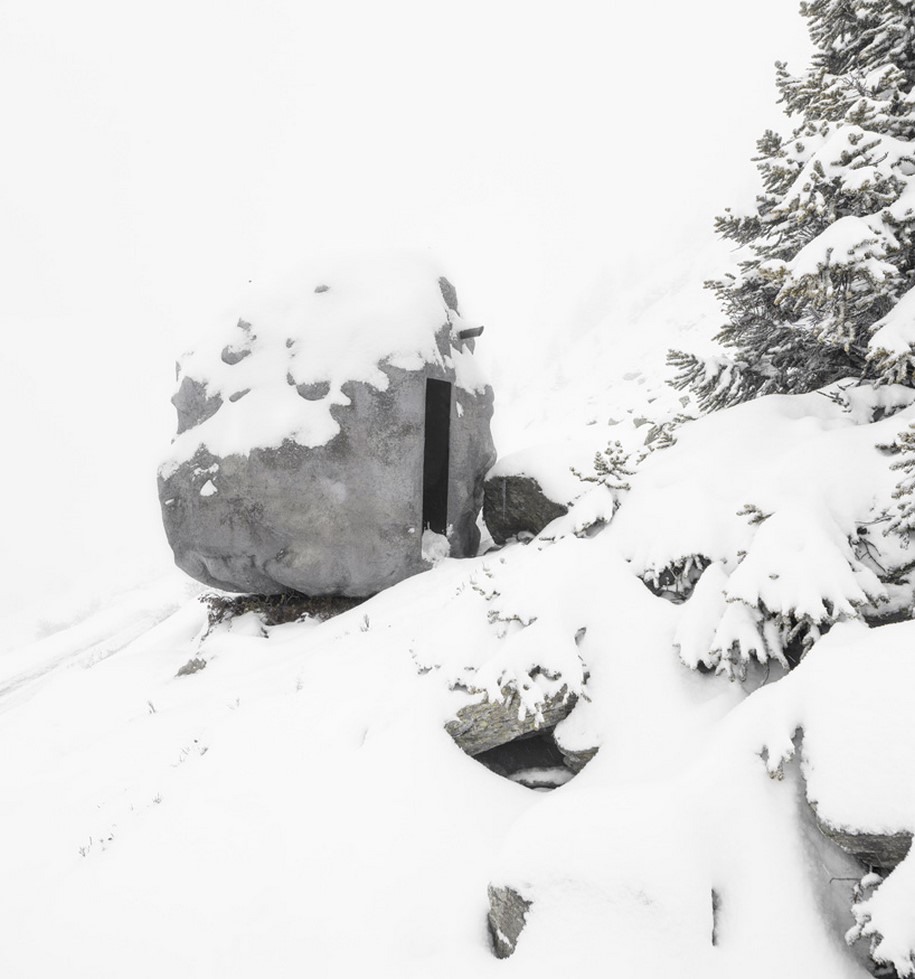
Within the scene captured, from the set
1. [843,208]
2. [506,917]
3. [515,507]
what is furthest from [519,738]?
[515,507]

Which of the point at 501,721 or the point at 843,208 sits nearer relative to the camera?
the point at 501,721

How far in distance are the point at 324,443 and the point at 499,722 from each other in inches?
243

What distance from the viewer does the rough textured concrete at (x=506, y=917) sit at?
2.93m

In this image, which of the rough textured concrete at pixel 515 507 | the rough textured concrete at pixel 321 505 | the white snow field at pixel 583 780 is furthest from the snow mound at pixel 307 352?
the white snow field at pixel 583 780

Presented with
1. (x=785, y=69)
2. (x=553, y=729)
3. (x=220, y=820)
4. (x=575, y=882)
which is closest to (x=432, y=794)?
(x=553, y=729)

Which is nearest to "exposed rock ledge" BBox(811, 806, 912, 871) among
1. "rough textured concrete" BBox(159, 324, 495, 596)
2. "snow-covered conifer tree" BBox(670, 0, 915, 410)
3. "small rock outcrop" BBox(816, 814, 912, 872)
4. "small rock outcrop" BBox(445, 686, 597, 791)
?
"small rock outcrop" BBox(816, 814, 912, 872)

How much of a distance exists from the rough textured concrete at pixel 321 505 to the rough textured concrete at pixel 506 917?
21.9 feet

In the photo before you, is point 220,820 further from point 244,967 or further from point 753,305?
point 753,305

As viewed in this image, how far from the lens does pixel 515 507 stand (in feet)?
33.6

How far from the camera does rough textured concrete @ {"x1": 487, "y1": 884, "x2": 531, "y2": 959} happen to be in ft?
9.61

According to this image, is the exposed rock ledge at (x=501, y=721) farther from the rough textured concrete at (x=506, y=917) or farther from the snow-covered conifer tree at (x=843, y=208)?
the snow-covered conifer tree at (x=843, y=208)

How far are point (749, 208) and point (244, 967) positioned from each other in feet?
25.7

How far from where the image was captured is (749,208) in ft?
18.8

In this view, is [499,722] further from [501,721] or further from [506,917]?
[506,917]
